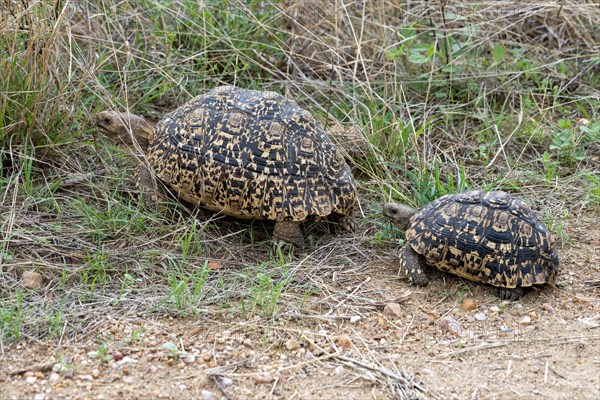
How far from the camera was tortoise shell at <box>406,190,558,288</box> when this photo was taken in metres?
4.06

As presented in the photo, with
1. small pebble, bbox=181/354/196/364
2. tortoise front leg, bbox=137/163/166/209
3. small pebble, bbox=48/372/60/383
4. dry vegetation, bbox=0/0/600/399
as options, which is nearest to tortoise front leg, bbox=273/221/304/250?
dry vegetation, bbox=0/0/600/399

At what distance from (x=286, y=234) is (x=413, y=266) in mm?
766

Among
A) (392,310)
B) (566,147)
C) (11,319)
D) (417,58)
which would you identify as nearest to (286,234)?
(392,310)

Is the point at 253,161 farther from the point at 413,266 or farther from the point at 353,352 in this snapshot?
the point at 353,352

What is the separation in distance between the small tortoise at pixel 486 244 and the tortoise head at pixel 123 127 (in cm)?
183

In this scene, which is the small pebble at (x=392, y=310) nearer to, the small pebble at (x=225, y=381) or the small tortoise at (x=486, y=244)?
the small tortoise at (x=486, y=244)

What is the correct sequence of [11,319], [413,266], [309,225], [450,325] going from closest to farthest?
[11,319]
[450,325]
[413,266]
[309,225]

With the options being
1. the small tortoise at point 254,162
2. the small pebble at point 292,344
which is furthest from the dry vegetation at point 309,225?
the small tortoise at point 254,162

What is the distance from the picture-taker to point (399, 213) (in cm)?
448

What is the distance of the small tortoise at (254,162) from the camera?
14.4 feet

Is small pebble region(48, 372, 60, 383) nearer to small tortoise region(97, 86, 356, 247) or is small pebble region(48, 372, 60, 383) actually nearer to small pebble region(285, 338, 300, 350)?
small pebble region(285, 338, 300, 350)

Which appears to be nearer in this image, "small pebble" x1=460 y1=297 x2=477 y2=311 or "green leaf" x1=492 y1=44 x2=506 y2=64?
"small pebble" x1=460 y1=297 x2=477 y2=311

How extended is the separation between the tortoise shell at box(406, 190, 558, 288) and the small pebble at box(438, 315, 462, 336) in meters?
0.35

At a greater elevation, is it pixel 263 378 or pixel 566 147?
pixel 566 147
